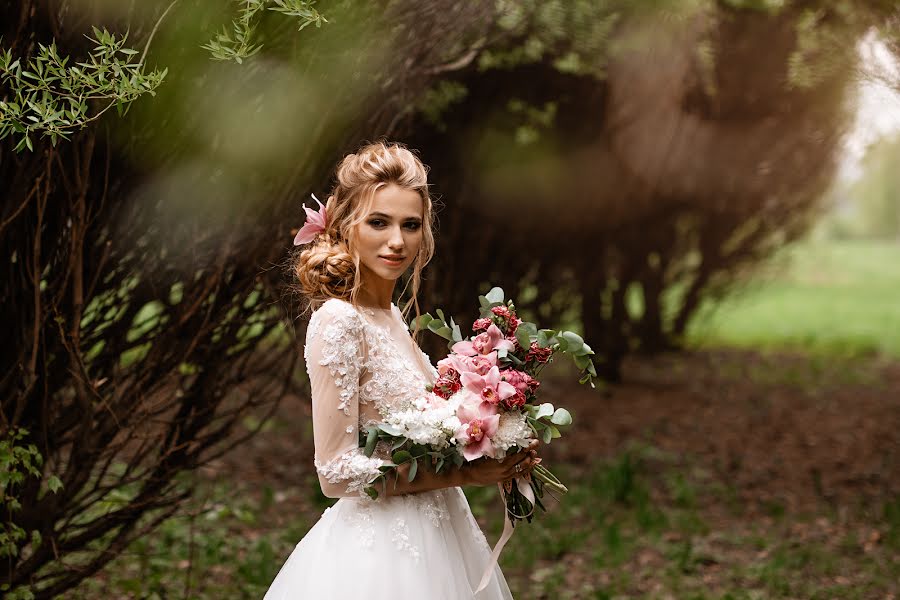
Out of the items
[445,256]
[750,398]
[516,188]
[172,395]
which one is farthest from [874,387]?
[172,395]

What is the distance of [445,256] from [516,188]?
1.78m

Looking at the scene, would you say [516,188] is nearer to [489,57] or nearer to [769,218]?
[489,57]

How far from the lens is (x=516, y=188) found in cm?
825

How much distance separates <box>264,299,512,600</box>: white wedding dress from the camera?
243cm

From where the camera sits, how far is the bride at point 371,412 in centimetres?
244

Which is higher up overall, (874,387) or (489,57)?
(489,57)

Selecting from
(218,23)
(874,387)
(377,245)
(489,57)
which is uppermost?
(489,57)

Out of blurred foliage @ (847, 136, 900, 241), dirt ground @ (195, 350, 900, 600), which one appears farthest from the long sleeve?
blurred foliage @ (847, 136, 900, 241)

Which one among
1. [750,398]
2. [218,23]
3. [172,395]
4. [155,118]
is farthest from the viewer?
[750,398]

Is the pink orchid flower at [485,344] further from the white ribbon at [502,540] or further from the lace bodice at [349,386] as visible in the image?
the white ribbon at [502,540]

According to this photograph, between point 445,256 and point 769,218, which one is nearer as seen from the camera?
point 445,256

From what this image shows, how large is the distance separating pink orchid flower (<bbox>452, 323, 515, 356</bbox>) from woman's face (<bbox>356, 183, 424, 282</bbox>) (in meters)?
0.30

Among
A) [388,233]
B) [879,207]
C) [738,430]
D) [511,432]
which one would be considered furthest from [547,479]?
[879,207]

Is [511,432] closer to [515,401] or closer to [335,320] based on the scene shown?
[515,401]
